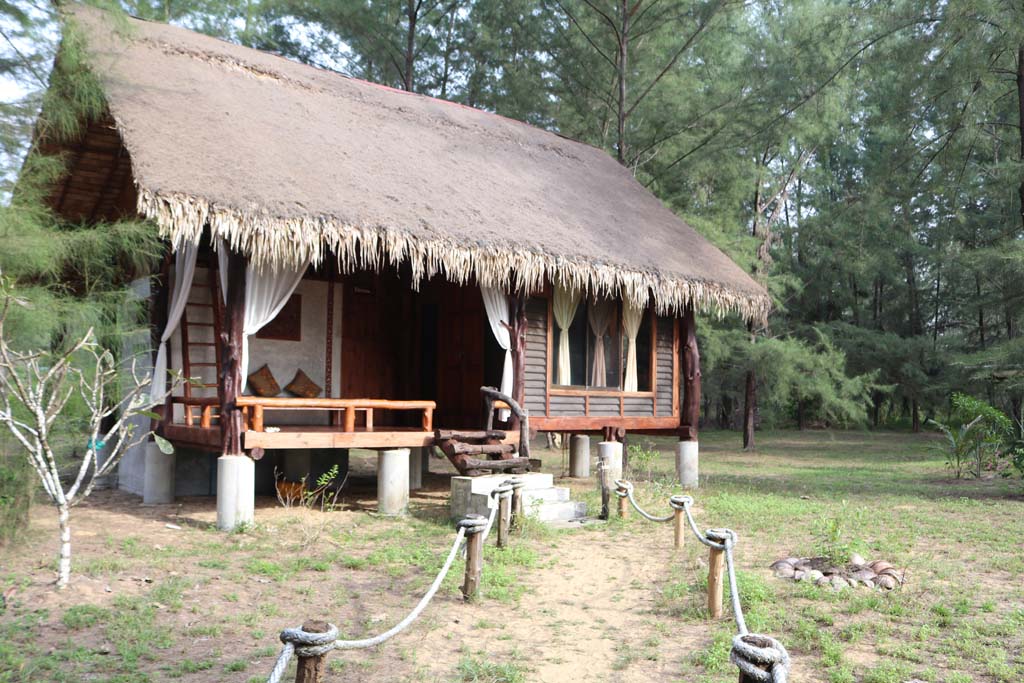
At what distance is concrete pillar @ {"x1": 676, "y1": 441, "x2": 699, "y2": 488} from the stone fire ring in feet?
17.6

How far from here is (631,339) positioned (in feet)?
40.6

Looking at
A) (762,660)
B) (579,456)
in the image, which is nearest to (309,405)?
(579,456)

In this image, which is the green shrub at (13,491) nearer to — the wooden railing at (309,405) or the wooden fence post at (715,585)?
the wooden railing at (309,405)

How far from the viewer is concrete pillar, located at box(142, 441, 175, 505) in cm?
963

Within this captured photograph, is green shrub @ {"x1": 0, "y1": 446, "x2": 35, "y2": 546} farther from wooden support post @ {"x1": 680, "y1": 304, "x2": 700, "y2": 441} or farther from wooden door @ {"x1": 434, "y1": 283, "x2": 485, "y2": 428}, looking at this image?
wooden support post @ {"x1": 680, "y1": 304, "x2": 700, "y2": 441}

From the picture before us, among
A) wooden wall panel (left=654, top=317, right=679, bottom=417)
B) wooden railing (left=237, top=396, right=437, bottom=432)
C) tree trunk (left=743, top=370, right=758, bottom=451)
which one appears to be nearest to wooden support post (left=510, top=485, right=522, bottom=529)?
wooden railing (left=237, top=396, right=437, bottom=432)

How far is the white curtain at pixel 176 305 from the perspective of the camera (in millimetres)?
9125

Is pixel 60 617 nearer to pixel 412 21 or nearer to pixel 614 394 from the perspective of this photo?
pixel 614 394

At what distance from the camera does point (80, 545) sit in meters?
7.05

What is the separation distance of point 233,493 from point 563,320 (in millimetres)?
5320

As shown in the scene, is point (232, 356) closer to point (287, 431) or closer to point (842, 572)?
point (287, 431)

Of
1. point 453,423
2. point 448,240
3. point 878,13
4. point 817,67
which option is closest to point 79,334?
point 448,240

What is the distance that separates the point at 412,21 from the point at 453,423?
12.9 metres

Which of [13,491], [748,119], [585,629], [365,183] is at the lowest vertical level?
[585,629]
